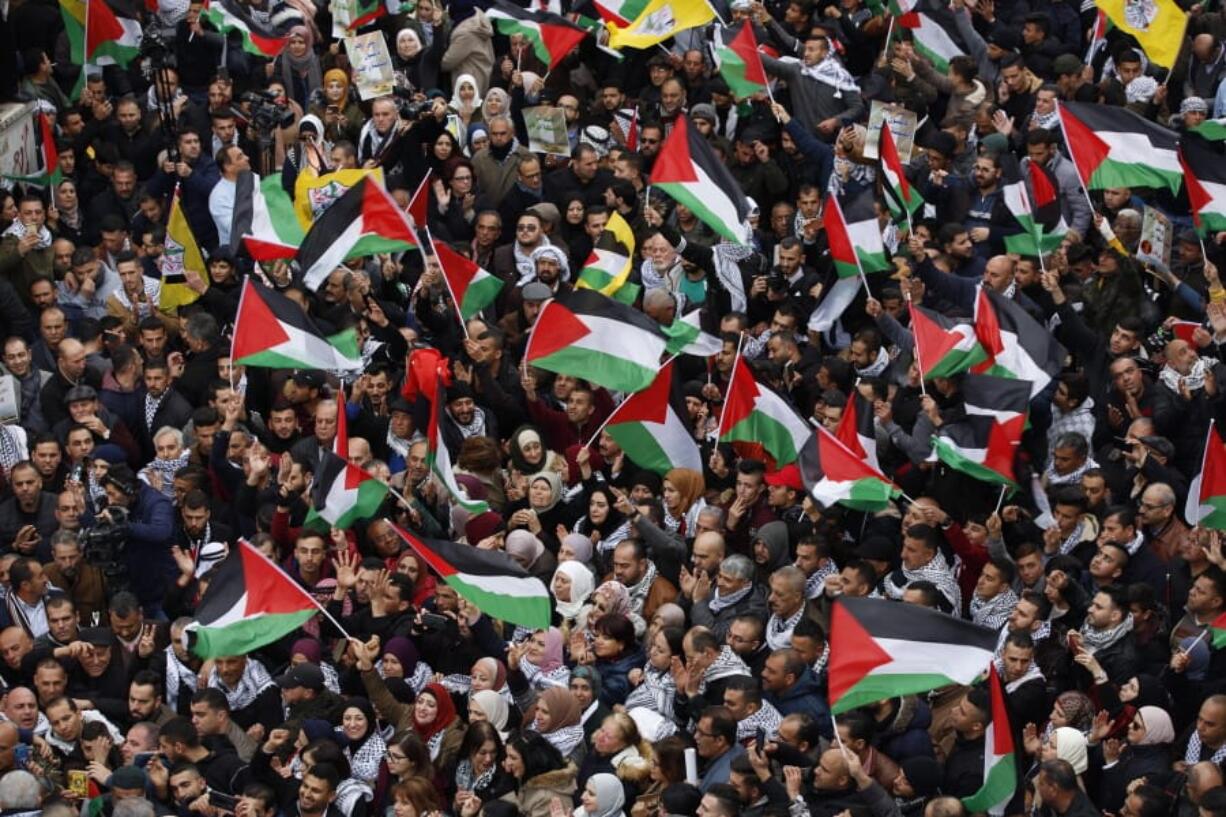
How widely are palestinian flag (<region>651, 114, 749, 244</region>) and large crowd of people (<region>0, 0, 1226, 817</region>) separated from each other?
56cm

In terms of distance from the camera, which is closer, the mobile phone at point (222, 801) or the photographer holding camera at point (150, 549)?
the mobile phone at point (222, 801)

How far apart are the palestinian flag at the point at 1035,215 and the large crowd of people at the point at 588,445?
0.90 feet

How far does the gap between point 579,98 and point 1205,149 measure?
532 cm

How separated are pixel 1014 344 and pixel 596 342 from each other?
2500 millimetres

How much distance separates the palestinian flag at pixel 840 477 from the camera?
15242 mm

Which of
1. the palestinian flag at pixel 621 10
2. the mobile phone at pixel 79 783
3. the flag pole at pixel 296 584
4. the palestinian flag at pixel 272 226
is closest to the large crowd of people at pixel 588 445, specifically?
the mobile phone at pixel 79 783

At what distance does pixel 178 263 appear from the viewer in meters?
18.4

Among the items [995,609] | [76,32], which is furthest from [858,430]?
[76,32]

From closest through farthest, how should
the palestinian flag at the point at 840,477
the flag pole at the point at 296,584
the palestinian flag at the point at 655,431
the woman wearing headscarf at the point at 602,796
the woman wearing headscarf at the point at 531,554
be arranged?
1. the woman wearing headscarf at the point at 602,796
2. the flag pole at the point at 296,584
3. the palestinian flag at the point at 840,477
4. the woman wearing headscarf at the point at 531,554
5. the palestinian flag at the point at 655,431

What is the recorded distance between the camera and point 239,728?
47.6ft

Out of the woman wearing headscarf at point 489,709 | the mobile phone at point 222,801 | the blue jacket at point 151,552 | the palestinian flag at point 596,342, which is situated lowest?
the blue jacket at point 151,552

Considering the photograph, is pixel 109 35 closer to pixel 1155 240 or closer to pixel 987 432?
pixel 1155 240

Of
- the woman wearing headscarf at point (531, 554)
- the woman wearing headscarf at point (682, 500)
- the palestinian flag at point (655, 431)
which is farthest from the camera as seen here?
the palestinian flag at point (655, 431)

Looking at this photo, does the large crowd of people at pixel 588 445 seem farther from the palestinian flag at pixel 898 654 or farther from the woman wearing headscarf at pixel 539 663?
the palestinian flag at pixel 898 654
